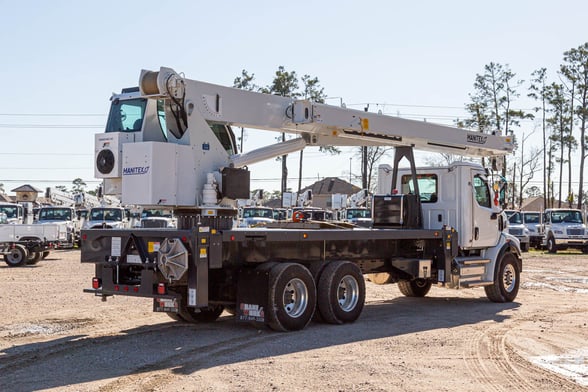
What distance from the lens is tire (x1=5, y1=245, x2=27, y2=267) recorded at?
84.3 feet

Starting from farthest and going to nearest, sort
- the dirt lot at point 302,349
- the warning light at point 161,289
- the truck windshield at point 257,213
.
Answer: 1. the truck windshield at point 257,213
2. the warning light at point 161,289
3. the dirt lot at point 302,349

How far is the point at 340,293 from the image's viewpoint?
1280cm

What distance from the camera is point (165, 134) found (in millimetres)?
11305

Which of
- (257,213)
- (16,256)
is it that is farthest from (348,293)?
Result: (257,213)

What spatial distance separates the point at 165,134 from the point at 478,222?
7.48 m

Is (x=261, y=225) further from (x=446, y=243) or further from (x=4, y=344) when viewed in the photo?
(x=4, y=344)

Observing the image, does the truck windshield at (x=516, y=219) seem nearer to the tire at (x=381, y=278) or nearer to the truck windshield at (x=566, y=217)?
the truck windshield at (x=566, y=217)

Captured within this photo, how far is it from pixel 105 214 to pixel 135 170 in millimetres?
25867

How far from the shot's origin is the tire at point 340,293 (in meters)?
12.2

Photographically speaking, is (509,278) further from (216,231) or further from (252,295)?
(216,231)


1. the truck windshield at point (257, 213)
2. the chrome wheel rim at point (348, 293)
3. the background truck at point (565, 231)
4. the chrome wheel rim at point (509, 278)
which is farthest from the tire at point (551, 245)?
the chrome wheel rim at point (348, 293)

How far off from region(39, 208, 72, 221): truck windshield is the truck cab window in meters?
22.9

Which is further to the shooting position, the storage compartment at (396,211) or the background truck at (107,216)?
the background truck at (107,216)

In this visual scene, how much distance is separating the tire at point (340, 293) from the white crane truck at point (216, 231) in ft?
0.06
